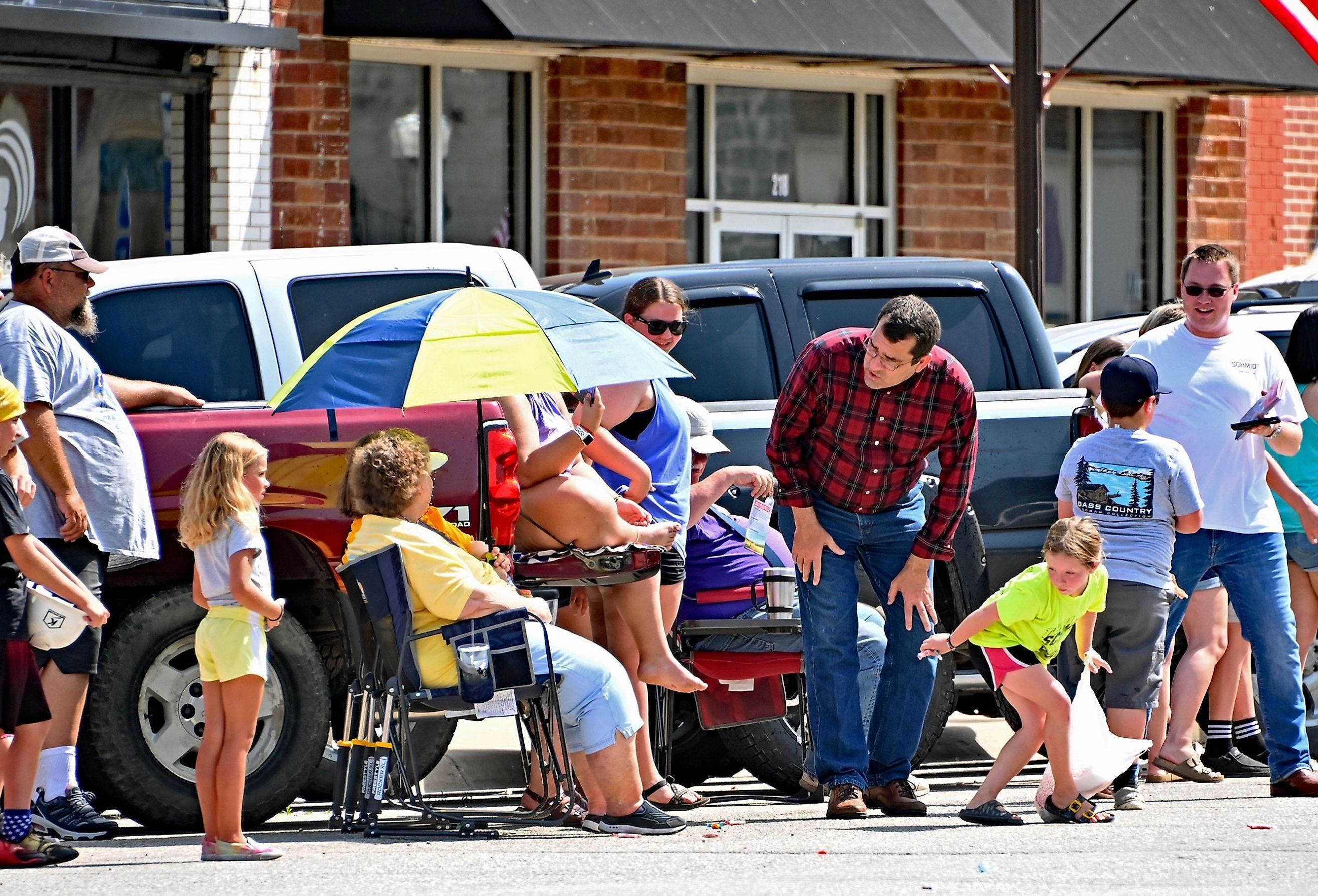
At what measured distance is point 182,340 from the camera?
8.06 metres

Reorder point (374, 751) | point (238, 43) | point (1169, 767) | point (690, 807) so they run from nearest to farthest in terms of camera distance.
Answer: point (374, 751)
point (690, 807)
point (1169, 767)
point (238, 43)

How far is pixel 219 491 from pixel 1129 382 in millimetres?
3370

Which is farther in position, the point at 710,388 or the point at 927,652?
the point at 710,388

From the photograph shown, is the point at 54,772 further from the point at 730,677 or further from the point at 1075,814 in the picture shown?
the point at 1075,814

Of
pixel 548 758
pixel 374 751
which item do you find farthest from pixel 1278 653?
pixel 374 751

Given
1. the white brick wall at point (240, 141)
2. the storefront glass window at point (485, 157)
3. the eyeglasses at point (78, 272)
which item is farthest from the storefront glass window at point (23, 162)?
the eyeglasses at point (78, 272)

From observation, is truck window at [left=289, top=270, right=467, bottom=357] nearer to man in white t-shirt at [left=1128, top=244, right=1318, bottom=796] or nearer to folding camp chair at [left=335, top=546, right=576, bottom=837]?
folding camp chair at [left=335, top=546, right=576, bottom=837]

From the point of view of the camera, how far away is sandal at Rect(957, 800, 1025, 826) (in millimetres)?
7465

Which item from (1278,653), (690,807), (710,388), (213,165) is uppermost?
(213,165)

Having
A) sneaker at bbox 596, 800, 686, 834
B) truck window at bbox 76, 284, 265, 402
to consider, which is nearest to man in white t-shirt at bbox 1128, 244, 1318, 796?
sneaker at bbox 596, 800, 686, 834

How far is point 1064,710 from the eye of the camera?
738 centimetres

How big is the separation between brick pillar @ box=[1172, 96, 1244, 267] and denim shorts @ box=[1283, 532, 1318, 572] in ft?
27.5

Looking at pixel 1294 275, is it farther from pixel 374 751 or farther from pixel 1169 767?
pixel 374 751

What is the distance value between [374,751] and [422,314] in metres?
1.57
